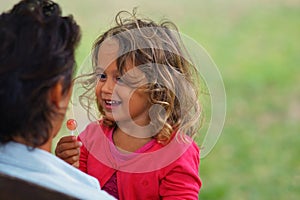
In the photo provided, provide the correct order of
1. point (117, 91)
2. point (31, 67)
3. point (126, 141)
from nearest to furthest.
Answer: point (31, 67)
point (117, 91)
point (126, 141)

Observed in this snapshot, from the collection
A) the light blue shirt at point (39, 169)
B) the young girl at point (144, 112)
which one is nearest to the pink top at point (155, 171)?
the young girl at point (144, 112)

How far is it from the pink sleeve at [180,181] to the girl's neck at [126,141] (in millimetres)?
105

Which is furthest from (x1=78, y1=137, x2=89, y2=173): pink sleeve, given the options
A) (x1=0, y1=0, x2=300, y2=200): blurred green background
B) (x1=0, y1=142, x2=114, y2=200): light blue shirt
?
(x1=0, y1=0, x2=300, y2=200): blurred green background

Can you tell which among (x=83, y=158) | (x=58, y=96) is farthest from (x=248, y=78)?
(x=58, y=96)

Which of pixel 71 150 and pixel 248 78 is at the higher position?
pixel 71 150

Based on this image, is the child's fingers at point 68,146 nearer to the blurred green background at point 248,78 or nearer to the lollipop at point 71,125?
the lollipop at point 71,125

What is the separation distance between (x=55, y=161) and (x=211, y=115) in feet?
2.01

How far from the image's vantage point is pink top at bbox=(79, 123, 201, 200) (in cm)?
196

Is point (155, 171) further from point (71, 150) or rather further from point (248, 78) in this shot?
point (248, 78)

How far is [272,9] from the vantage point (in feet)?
28.5

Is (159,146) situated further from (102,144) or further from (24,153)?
(24,153)

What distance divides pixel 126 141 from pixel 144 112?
0.10m

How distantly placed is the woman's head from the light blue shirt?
392mm

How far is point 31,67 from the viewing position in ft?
5.02
